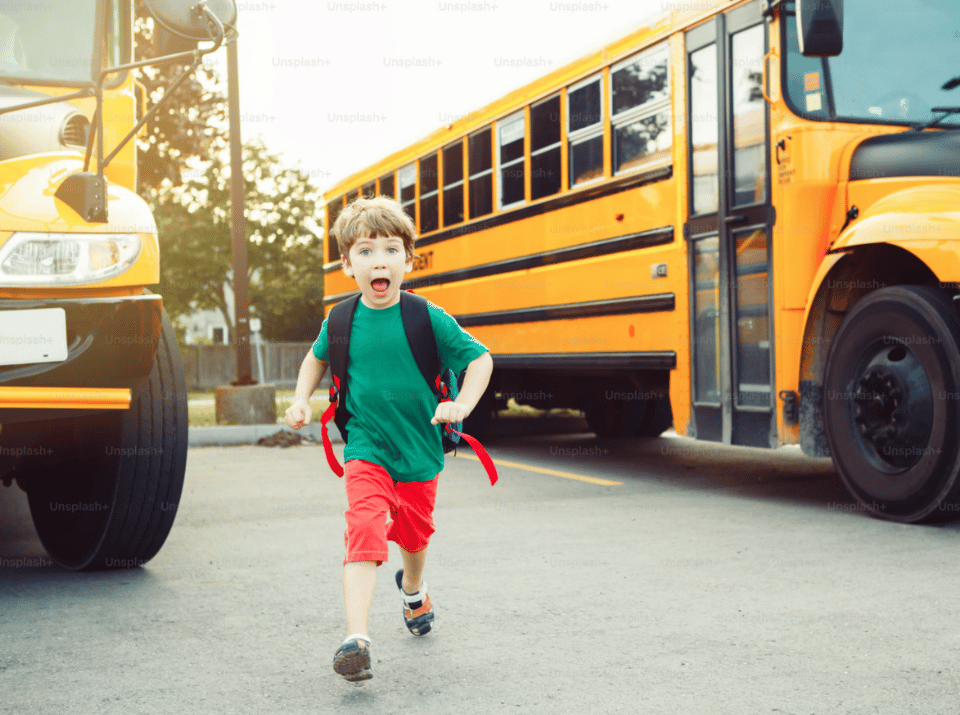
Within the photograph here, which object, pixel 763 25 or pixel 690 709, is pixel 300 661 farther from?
pixel 763 25

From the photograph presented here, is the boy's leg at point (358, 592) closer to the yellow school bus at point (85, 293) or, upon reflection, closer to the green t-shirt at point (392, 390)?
the green t-shirt at point (392, 390)

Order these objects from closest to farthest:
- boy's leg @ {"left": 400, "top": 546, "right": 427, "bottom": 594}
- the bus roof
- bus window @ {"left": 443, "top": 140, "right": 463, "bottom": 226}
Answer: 1. boy's leg @ {"left": 400, "top": 546, "right": 427, "bottom": 594}
2. the bus roof
3. bus window @ {"left": 443, "top": 140, "right": 463, "bottom": 226}

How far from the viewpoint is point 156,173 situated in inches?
663

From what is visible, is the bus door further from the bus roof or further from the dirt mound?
the dirt mound

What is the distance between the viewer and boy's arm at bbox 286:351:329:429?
2.95m

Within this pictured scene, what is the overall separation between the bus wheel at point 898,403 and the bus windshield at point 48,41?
3.45 m

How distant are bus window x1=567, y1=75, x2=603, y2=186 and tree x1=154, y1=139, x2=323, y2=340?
2097cm

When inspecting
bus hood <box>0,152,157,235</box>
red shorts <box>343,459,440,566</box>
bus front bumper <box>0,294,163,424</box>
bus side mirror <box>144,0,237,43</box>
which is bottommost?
red shorts <box>343,459,440,566</box>

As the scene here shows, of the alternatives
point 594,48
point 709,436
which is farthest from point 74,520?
point 594,48

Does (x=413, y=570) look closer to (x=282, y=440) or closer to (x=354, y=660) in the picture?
(x=354, y=660)

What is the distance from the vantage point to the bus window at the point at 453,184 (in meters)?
8.87

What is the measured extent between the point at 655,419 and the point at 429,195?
288cm

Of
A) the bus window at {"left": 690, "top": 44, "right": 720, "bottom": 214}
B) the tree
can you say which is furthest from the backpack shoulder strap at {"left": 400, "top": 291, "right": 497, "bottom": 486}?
the tree

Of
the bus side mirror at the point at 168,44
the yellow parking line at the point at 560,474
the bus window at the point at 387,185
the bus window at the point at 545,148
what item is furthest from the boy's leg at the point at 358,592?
the bus window at the point at 387,185
